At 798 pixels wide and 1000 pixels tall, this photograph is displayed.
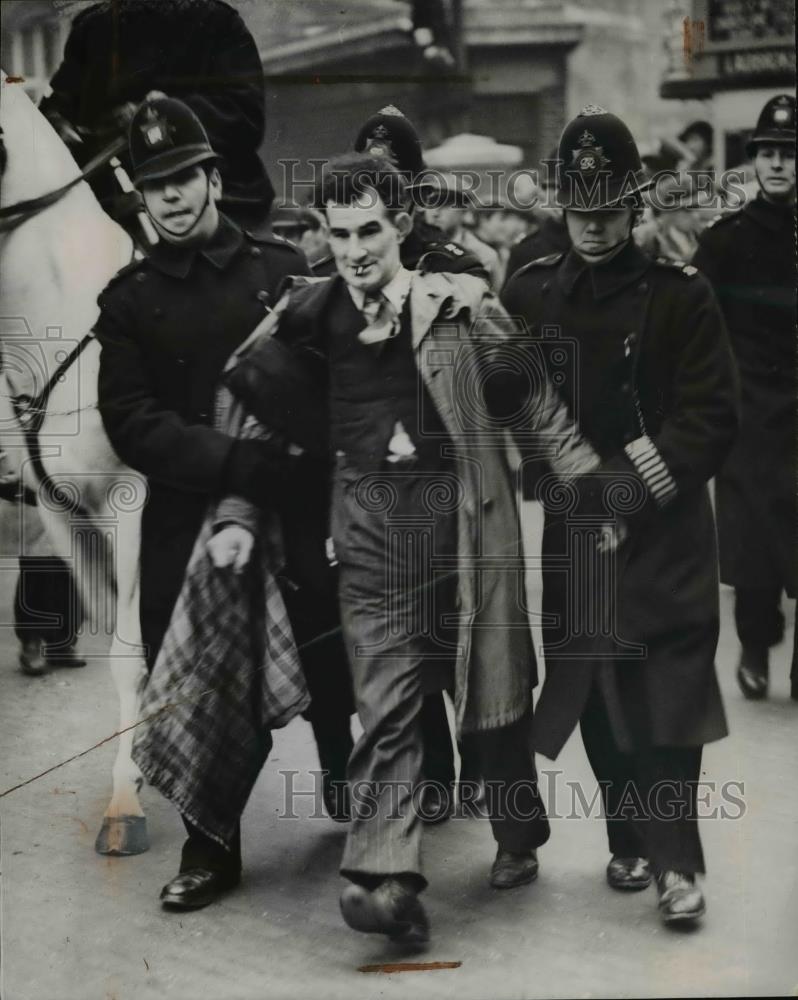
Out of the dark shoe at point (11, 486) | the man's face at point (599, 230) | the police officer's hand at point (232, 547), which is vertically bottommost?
the police officer's hand at point (232, 547)

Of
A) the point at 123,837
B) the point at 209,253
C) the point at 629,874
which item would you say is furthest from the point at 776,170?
the point at 123,837

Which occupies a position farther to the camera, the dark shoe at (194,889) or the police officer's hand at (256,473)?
the dark shoe at (194,889)

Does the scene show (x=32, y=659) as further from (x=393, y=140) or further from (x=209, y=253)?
(x=393, y=140)

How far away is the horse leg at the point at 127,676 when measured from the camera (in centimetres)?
496

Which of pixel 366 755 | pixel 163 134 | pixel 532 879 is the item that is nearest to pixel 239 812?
pixel 366 755

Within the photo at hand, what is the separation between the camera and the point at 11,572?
16.5ft

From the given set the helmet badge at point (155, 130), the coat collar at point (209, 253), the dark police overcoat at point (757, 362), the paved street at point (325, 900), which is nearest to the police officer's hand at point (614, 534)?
the paved street at point (325, 900)

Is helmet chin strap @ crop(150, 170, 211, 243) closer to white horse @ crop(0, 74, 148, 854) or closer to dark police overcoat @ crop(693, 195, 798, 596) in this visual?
white horse @ crop(0, 74, 148, 854)

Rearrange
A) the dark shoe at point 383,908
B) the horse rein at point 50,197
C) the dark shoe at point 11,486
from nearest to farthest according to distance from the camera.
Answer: the dark shoe at point 383,908
the horse rein at point 50,197
the dark shoe at point 11,486

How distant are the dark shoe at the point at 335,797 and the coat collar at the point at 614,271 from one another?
1.71 m

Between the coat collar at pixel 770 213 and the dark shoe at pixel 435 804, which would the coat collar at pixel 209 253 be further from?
the dark shoe at pixel 435 804

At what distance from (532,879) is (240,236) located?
222 centimetres

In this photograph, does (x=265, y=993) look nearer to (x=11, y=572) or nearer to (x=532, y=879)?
(x=532, y=879)

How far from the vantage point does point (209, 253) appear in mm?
4793
